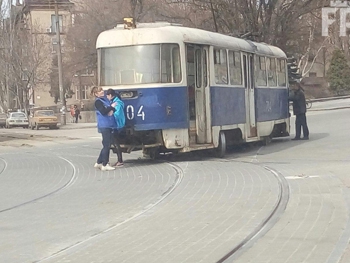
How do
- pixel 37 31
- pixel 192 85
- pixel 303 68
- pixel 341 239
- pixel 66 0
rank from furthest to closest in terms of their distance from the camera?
pixel 66 0 < pixel 37 31 < pixel 303 68 < pixel 192 85 < pixel 341 239

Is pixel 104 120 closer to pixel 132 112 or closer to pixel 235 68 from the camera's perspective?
pixel 132 112

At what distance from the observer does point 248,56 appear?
65.1ft

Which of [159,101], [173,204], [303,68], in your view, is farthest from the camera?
[303,68]

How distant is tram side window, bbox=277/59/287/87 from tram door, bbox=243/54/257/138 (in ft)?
10.9

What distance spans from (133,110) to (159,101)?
24.5 inches

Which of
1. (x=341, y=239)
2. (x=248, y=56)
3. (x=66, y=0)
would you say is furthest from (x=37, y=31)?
(x=341, y=239)

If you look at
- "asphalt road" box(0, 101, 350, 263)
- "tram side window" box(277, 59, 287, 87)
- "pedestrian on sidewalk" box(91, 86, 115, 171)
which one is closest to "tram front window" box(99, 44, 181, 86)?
"pedestrian on sidewalk" box(91, 86, 115, 171)

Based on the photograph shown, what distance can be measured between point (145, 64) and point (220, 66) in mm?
2663

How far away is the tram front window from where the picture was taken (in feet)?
51.9

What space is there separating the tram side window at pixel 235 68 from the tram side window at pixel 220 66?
0.41m

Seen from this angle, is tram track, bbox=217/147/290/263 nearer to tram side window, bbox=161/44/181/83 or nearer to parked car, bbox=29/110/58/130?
tram side window, bbox=161/44/181/83

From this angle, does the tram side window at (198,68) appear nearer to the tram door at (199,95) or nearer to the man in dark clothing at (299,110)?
the tram door at (199,95)

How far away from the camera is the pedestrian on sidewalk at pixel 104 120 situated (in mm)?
15156

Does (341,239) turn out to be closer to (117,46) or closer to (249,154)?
(117,46)
